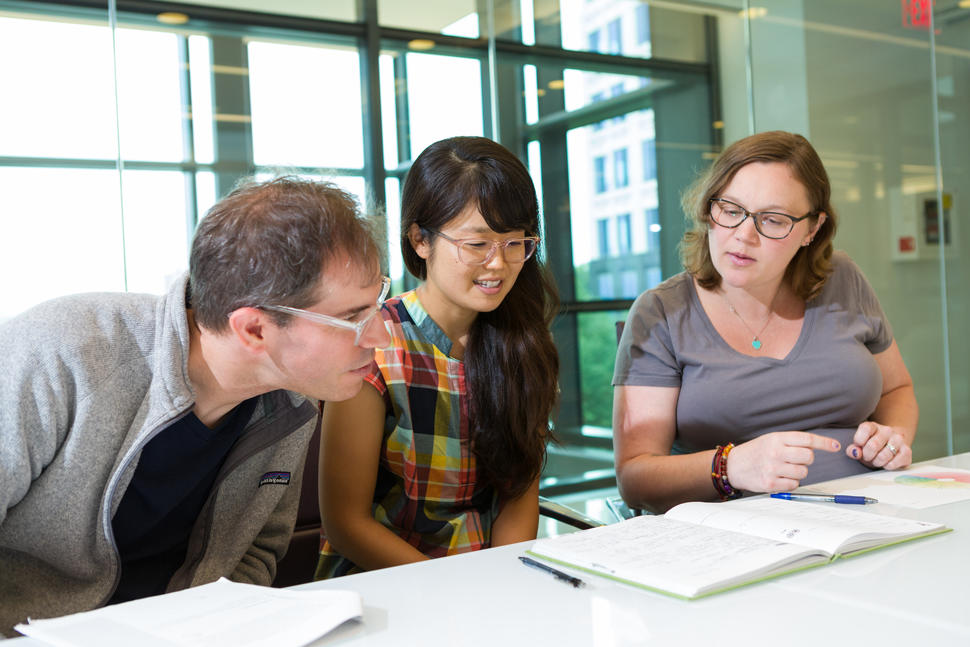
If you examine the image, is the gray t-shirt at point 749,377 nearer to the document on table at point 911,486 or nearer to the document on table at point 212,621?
the document on table at point 911,486

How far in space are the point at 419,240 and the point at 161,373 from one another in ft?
2.16

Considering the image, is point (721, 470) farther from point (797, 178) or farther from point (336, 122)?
point (336, 122)

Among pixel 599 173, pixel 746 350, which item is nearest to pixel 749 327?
pixel 746 350

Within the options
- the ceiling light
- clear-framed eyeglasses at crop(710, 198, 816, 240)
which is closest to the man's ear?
clear-framed eyeglasses at crop(710, 198, 816, 240)

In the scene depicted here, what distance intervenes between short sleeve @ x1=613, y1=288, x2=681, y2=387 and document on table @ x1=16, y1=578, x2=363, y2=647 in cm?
116

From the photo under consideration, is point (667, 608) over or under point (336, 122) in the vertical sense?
under

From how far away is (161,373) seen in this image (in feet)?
4.33

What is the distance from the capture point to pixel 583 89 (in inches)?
175

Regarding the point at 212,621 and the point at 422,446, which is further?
the point at 422,446

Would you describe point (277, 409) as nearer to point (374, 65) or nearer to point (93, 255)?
point (93, 255)

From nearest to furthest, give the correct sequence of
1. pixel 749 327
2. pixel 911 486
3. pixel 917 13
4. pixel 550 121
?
pixel 911 486 < pixel 749 327 < pixel 550 121 < pixel 917 13

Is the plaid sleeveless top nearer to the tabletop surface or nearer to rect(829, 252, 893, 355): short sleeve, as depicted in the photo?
the tabletop surface

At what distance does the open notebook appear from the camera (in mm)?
1078

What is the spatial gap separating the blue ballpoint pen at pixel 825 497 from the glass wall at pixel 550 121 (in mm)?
2598
